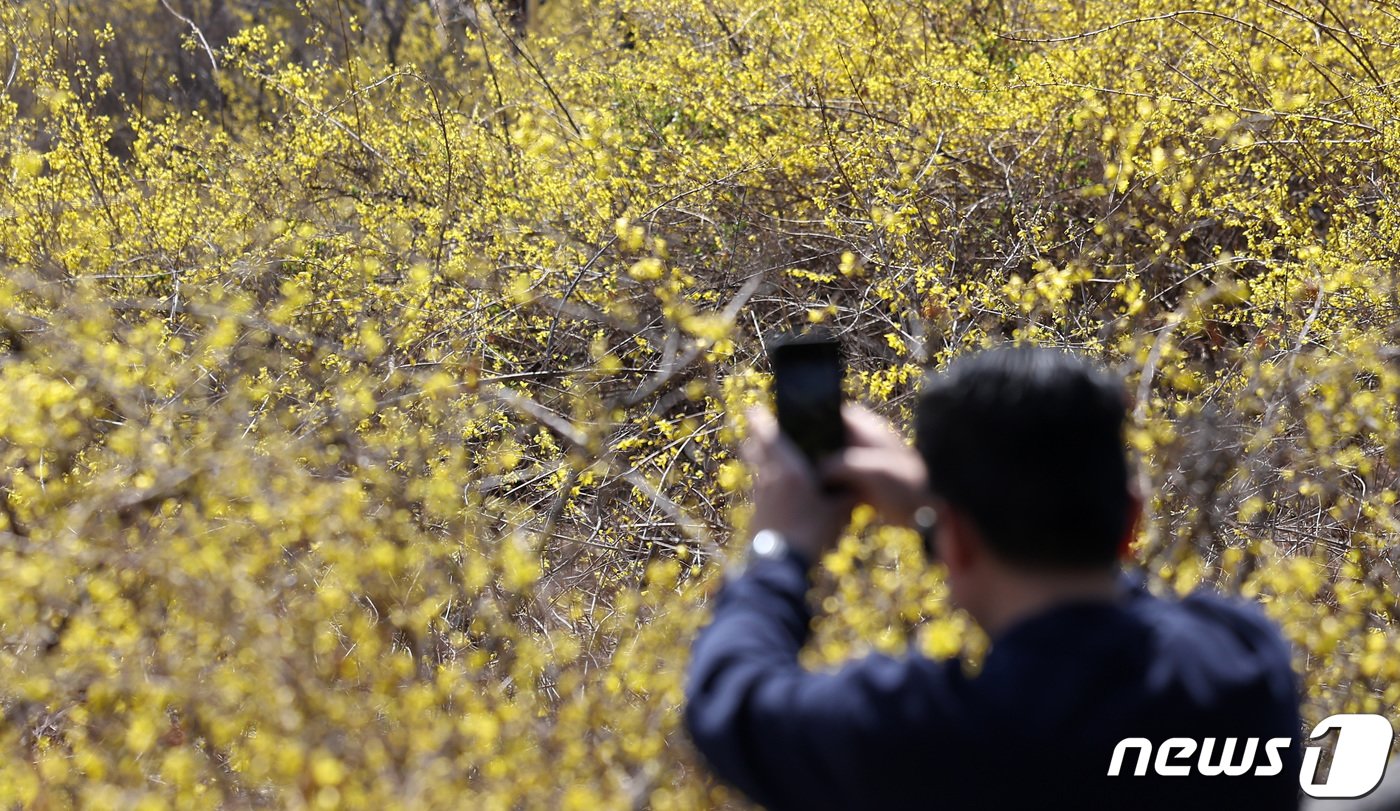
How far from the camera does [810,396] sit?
1.35 metres

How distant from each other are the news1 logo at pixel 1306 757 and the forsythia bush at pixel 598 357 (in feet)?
0.72

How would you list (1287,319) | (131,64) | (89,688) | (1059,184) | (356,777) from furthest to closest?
(131,64) → (1059,184) → (1287,319) → (89,688) → (356,777)

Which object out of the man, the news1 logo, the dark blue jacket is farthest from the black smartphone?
the news1 logo

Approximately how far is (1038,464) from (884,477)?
21 centimetres

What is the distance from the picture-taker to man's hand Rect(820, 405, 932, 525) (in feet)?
4.16

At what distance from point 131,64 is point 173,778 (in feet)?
40.9

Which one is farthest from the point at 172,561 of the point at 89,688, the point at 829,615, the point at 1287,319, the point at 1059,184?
the point at 1059,184

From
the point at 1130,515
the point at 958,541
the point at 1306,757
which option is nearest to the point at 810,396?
the point at 958,541

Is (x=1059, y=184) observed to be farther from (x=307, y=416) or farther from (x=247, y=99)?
(x=247, y=99)

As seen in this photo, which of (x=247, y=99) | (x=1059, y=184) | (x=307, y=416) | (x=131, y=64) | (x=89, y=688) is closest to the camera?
(x=89, y=688)

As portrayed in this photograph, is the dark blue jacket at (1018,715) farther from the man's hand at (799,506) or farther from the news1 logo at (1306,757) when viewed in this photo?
the man's hand at (799,506)

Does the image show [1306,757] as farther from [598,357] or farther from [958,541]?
[598,357]

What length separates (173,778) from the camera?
2105mm

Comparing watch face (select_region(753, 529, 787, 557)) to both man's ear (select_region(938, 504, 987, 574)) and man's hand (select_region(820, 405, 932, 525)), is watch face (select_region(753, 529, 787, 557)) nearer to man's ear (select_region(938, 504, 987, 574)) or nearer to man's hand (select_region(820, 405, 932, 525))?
man's hand (select_region(820, 405, 932, 525))
